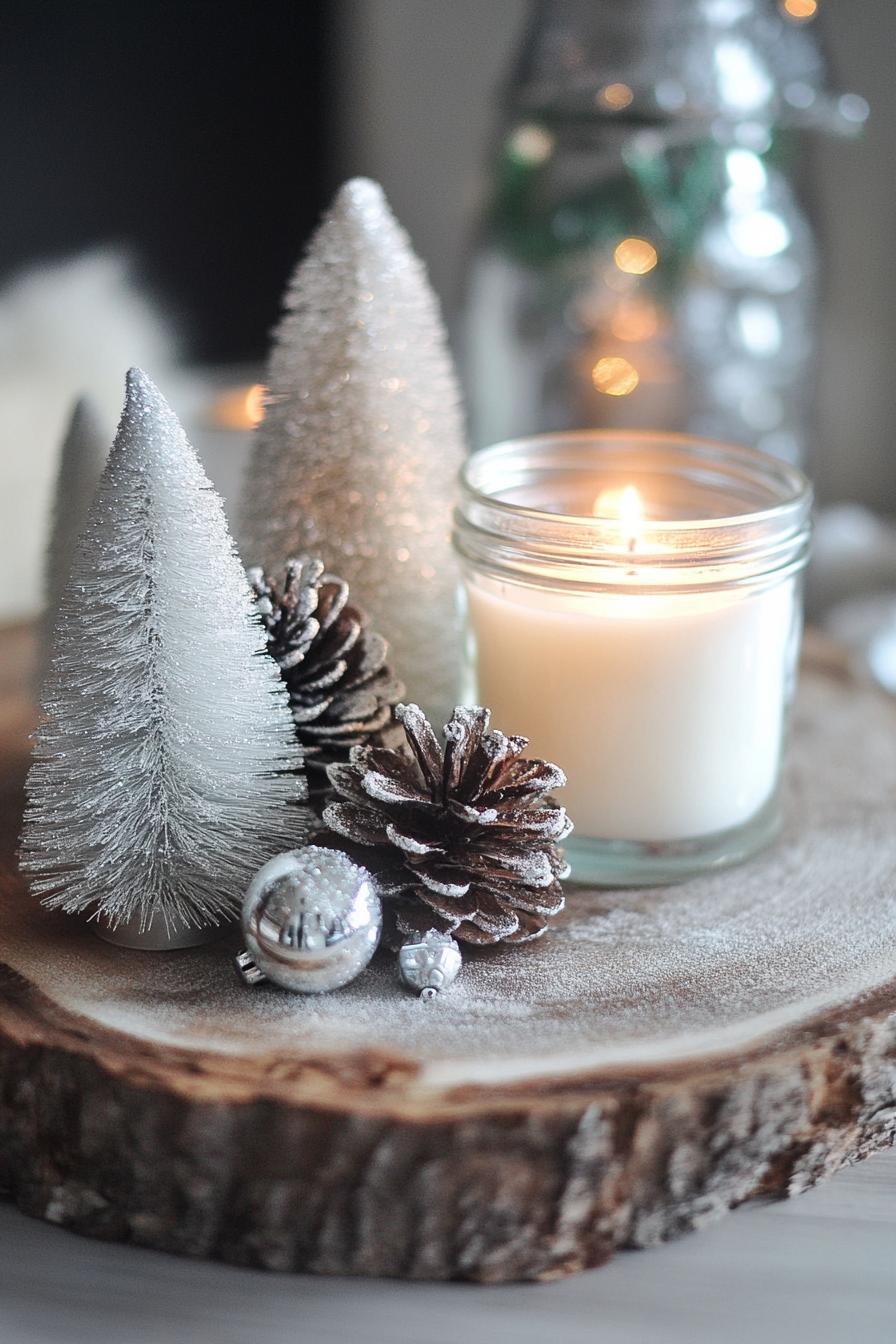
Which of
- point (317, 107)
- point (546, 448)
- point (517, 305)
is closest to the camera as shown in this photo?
point (546, 448)

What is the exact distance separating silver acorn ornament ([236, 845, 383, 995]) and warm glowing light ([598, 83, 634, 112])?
0.70 metres

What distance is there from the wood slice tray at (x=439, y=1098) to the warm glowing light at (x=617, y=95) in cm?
68

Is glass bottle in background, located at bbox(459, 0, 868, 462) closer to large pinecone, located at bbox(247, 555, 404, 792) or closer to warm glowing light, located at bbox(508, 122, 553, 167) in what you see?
warm glowing light, located at bbox(508, 122, 553, 167)

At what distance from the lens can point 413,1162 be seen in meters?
0.47

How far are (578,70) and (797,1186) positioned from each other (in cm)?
83

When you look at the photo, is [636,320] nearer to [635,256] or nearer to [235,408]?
[635,256]

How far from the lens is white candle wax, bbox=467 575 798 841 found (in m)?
0.64

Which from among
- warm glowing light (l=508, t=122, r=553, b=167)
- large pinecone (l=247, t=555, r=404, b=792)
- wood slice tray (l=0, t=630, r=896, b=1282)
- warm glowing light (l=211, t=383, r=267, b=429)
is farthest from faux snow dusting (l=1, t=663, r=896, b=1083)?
warm glowing light (l=508, t=122, r=553, b=167)

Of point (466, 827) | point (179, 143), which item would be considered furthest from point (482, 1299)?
point (179, 143)

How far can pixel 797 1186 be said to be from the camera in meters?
0.54

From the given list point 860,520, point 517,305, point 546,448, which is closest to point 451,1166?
point 546,448

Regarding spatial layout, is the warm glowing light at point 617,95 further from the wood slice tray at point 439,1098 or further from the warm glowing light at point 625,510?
the wood slice tray at point 439,1098

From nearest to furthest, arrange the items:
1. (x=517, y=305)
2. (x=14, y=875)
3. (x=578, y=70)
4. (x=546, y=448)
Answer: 1. (x=14, y=875)
2. (x=546, y=448)
3. (x=578, y=70)
4. (x=517, y=305)

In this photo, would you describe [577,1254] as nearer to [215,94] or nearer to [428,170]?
[215,94]
